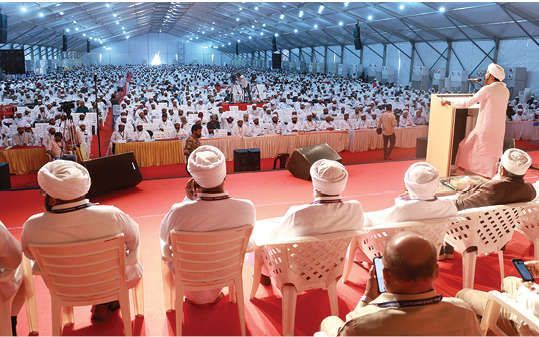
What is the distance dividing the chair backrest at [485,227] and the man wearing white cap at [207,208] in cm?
170

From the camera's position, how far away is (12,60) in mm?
15461

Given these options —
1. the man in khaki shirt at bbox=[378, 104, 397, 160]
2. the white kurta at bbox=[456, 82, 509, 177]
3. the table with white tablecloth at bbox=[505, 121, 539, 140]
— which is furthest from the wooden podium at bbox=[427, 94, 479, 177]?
the table with white tablecloth at bbox=[505, 121, 539, 140]

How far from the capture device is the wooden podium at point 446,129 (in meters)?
5.80

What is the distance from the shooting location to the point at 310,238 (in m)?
3.10

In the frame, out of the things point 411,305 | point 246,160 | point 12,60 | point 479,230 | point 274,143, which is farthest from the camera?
point 12,60

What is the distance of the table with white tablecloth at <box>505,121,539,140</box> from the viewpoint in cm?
1188

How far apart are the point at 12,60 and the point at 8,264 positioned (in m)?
14.8

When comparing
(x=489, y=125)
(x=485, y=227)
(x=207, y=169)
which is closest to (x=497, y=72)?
(x=489, y=125)

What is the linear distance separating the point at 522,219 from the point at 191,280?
9.96ft

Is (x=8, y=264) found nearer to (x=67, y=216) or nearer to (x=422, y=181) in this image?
(x=67, y=216)

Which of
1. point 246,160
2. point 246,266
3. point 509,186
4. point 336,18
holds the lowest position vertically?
point 246,266

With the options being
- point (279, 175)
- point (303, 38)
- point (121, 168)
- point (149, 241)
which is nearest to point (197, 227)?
point (149, 241)

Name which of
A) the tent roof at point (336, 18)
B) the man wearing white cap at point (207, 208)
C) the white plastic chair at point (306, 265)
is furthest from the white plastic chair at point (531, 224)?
the tent roof at point (336, 18)

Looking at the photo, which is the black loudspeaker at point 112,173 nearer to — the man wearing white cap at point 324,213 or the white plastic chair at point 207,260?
the white plastic chair at point 207,260
